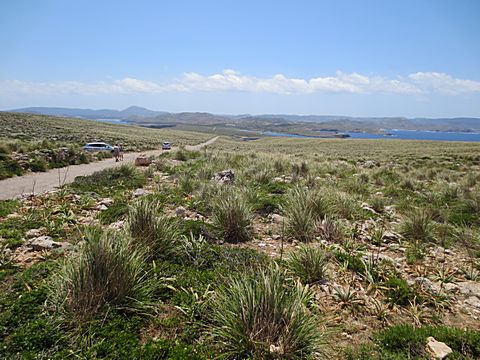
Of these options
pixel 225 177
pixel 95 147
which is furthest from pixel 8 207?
pixel 95 147

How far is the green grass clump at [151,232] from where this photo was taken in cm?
463

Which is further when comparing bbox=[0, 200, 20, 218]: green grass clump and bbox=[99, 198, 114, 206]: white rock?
bbox=[99, 198, 114, 206]: white rock

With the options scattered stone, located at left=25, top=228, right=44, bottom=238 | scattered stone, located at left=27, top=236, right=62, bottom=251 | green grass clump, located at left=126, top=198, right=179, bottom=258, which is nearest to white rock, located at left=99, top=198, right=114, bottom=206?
scattered stone, located at left=25, top=228, right=44, bottom=238

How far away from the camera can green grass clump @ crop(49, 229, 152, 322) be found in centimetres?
313

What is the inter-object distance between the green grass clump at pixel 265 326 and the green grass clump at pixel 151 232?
1.93 metres

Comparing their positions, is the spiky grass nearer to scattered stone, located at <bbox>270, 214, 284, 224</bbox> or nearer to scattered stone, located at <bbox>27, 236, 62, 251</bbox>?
scattered stone, located at <bbox>270, 214, 284, 224</bbox>

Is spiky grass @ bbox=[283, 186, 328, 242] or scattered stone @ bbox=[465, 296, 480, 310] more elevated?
spiky grass @ bbox=[283, 186, 328, 242]

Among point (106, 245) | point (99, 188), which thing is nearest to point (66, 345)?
point (106, 245)

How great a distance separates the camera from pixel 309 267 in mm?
4348

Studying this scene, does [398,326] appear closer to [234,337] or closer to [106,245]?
[234,337]

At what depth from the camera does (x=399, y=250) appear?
222 inches

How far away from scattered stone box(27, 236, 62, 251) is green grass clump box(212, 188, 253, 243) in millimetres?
2997

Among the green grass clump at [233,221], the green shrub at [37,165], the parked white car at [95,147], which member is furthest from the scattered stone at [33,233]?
the parked white car at [95,147]

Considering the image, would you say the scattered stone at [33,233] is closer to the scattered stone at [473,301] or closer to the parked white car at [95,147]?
the scattered stone at [473,301]
